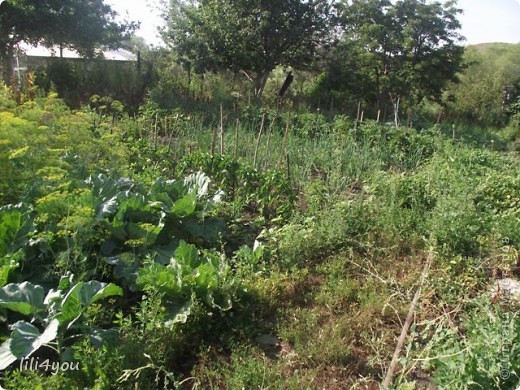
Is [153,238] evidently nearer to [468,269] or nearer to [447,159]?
[468,269]

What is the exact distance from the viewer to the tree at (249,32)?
14625mm

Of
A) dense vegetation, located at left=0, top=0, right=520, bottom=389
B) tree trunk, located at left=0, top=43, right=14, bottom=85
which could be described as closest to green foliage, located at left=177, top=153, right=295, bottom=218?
dense vegetation, located at left=0, top=0, right=520, bottom=389

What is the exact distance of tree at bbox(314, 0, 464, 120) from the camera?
1543cm

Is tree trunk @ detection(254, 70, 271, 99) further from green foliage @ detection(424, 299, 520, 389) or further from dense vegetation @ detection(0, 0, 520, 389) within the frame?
green foliage @ detection(424, 299, 520, 389)

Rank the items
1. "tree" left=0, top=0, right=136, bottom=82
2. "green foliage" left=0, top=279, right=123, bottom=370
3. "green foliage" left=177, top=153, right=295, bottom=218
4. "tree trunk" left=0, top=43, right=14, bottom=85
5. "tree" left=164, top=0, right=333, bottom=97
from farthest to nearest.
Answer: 1. "tree" left=164, top=0, right=333, bottom=97
2. "tree trunk" left=0, top=43, right=14, bottom=85
3. "tree" left=0, top=0, right=136, bottom=82
4. "green foliage" left=177, top=153, right=295, bottom=218
5. "green foliage" left=0, top=279, right=123, bottom=370

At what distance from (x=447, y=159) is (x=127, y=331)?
488 cm

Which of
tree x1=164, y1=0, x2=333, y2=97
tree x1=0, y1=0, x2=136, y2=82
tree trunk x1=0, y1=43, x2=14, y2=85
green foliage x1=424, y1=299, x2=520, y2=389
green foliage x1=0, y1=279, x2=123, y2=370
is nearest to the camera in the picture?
green foliage x1=424, y1=299, x2=520, y2=389

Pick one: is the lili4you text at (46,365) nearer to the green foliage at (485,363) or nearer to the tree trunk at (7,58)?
the green foliage at (485,363)

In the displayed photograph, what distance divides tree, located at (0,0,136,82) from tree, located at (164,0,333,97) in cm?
224

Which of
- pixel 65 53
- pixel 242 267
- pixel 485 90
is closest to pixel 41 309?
pixel 242 267

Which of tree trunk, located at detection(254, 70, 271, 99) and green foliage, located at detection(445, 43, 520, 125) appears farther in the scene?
green foliage, located at detection(445, 43, 520, 125)

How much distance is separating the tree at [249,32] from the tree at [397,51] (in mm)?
1201

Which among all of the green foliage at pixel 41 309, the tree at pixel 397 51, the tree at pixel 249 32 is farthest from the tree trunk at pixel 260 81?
the green foliage at pixel 41 309

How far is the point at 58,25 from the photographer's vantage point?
12.6 meters
